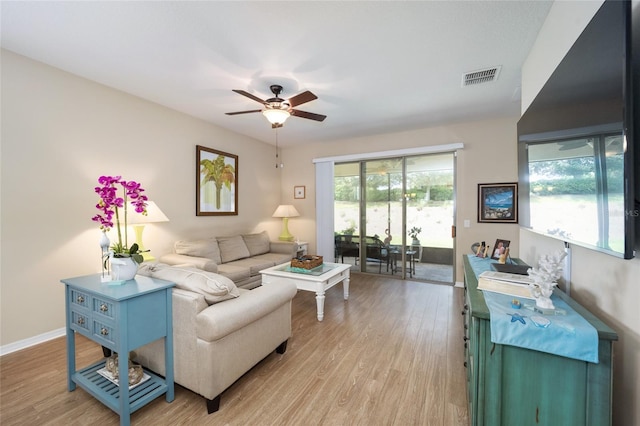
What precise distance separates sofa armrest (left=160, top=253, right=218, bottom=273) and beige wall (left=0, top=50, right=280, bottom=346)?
0.99 feet

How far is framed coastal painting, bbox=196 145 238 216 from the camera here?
13.2 ft

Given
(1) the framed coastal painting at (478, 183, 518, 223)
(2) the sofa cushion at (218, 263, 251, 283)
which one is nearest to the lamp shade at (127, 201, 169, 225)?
(2) the sofa cushion at (218, 263, 251, 283)

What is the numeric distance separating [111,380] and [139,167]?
246 cm

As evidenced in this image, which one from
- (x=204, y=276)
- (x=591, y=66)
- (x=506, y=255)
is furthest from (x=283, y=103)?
(x=506, y=255)

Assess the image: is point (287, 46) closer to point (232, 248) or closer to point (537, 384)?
point (537, 384)

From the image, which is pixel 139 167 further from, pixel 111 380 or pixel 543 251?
pixel 543 251

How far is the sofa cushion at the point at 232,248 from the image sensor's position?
400cm

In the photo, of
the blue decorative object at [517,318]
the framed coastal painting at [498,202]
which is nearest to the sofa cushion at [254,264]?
the blue decorative object at [517,318]

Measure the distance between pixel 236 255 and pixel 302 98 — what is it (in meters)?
2.69

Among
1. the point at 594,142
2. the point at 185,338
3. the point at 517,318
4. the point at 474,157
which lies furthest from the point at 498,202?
the point at 185,338

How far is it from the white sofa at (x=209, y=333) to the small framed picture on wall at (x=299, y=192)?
3.83m

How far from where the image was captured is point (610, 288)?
3.59 ft

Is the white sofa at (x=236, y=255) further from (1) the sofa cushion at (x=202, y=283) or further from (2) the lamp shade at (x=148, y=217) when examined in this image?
(1) the sofa cushion at (x=202, y=283)

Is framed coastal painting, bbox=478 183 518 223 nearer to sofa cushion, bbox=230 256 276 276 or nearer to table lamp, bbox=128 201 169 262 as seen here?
sofa cushion, bbox=230 256 276 276
